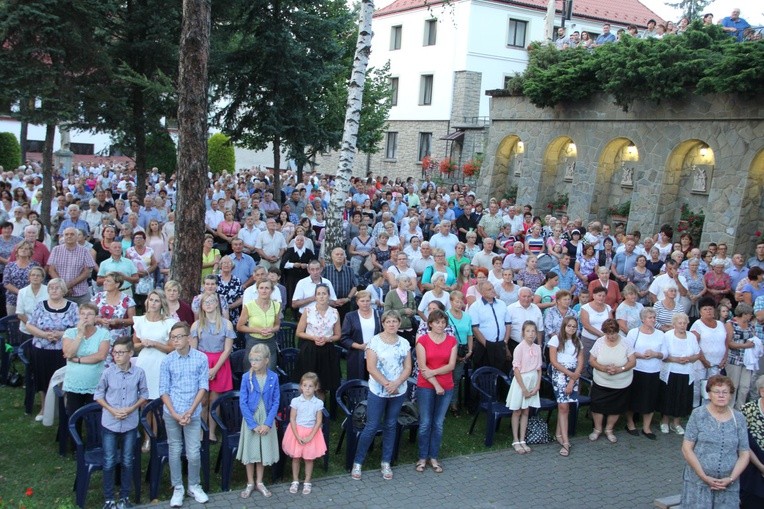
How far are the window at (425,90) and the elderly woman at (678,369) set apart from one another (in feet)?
94.5

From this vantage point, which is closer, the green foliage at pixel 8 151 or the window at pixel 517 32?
the green foliage at pixel 8 151

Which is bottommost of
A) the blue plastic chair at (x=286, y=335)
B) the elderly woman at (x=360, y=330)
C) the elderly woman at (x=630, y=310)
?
the blue plastic chair at (x=286, y=335)

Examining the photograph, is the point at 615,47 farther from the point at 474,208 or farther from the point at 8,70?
the point at 8,70

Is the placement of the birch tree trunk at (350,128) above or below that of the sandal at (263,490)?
above

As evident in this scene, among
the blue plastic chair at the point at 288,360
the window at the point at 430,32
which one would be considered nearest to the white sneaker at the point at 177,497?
the blue plastic chair at the point at 288,360

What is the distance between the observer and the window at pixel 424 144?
36469 millimetres

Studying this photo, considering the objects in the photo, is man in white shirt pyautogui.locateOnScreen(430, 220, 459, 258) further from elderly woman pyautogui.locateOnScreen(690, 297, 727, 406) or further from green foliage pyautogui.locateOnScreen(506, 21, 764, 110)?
green foliage pyautogui.locateOnScreen(506, 21, 764, 110)

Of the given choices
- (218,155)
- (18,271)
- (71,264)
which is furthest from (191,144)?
(218,155)

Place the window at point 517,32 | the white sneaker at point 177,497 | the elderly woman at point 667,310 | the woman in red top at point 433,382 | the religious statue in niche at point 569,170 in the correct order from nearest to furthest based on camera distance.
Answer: the white sneaker at point 177,497 → the woman in red top at point 433,382 → the elderly woman at point 667,310 → the religious statue in niche at point 569,170 → the window at point 517,32

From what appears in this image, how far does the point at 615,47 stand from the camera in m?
16.6

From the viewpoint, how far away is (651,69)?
15.3m

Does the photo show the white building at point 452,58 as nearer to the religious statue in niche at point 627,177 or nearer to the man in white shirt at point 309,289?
the religious statue in niche at point 627,177

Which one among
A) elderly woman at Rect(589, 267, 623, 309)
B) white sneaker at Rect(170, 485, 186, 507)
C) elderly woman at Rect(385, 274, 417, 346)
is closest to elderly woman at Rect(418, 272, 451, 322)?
elderly woman at Rect(385, 274, 417, 346)

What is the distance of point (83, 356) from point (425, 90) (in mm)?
31566
